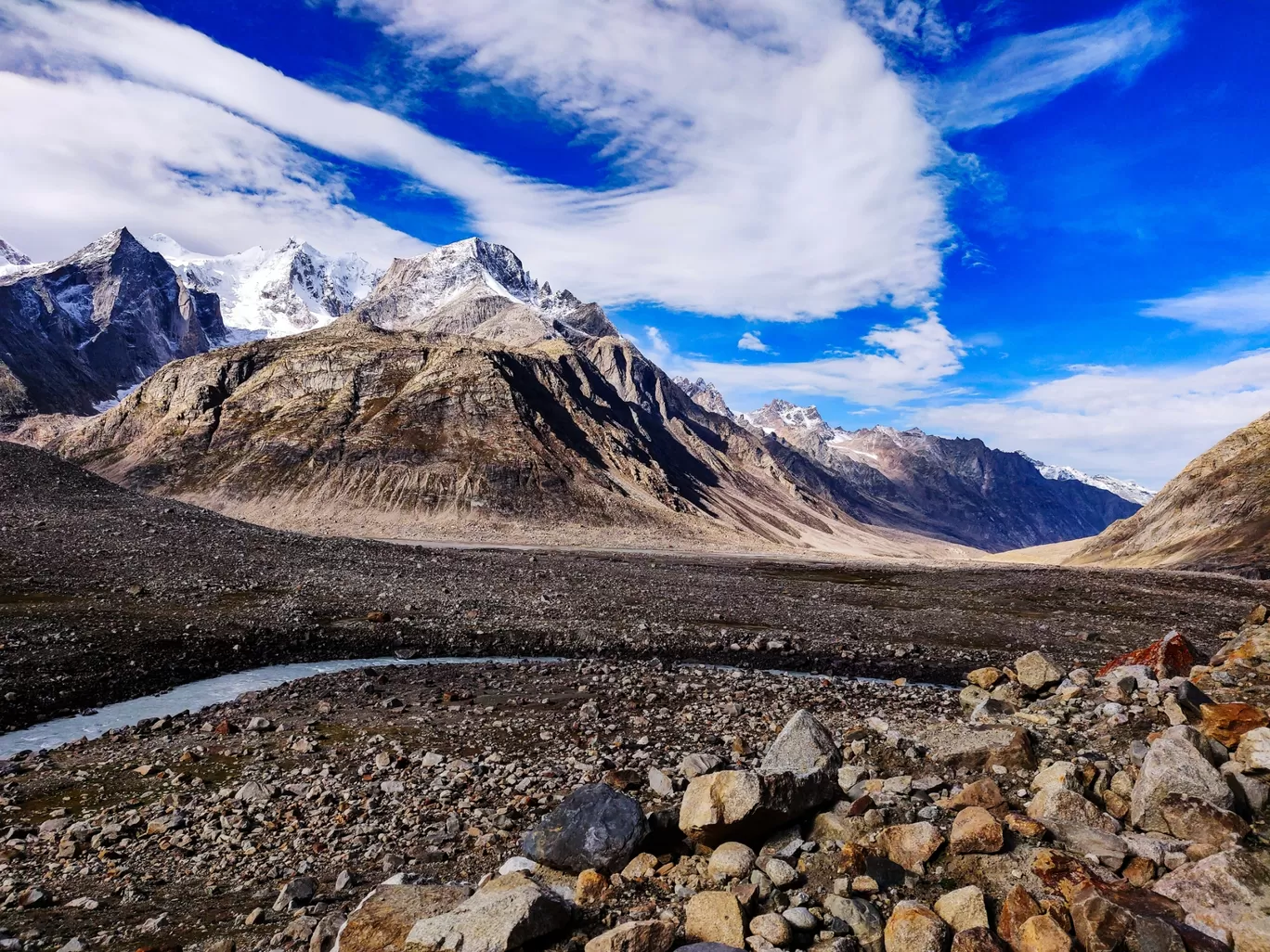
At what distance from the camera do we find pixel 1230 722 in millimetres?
12672

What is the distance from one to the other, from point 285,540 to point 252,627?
82.6ft

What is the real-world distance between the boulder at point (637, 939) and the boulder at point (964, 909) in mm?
3412

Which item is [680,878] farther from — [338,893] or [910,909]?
[338,893]

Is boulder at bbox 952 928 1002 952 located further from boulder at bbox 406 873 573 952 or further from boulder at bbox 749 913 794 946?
boulder at bbox 406 873 573 952

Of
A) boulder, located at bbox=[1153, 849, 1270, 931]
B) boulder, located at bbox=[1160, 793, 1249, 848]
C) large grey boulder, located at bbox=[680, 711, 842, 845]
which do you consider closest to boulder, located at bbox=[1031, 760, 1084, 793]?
boulder, located at bbox=[1160, 793, 1249, 848]

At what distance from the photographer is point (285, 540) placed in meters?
55.5

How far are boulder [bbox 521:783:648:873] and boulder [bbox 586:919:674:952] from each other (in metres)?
2.10

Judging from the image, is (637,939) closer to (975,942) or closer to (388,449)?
(975,942)

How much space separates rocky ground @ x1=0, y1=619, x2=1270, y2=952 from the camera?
8344 millimetres

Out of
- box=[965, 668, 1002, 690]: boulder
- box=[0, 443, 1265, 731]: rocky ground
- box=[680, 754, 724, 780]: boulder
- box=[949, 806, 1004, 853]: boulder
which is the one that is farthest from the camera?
→ box=[0, 443, 1265, 731]: rocky ground

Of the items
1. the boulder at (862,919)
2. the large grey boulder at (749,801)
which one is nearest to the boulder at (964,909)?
the boulder at (862,919)

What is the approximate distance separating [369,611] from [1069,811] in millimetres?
34385

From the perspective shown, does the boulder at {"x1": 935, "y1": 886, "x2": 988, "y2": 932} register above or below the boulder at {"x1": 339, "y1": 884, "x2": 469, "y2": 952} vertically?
above

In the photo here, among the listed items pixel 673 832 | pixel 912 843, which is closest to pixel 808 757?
pixel 912 843
